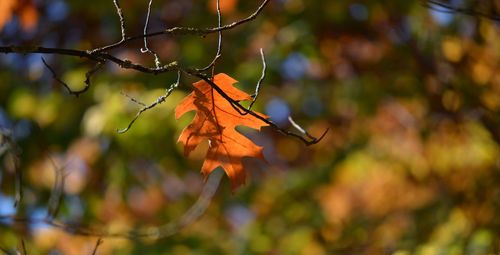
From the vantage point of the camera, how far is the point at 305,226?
3521 millimetres

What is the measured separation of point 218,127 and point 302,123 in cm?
298

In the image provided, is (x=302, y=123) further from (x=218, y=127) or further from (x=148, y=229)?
(x=218, y=127)

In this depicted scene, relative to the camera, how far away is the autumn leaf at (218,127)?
1.52 m

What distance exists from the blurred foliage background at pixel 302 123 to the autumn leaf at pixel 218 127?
1.14 metres

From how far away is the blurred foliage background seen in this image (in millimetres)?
3381

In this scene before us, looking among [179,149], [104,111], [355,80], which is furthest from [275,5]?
[104,111]

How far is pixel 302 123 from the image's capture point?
455 cm

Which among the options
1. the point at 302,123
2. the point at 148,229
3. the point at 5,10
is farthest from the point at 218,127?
the point at 302,123

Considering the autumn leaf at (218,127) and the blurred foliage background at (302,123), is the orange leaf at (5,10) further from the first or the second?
the autumn leaf at (218,127)

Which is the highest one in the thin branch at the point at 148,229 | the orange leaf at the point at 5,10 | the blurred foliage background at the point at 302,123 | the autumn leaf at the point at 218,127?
the blurred foliage background at the point at 302,123

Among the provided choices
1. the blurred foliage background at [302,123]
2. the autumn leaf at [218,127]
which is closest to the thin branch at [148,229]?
the blurred foliage background at [302,123]

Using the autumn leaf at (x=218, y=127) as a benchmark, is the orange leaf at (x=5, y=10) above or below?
above

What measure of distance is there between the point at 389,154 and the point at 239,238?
1.49 m

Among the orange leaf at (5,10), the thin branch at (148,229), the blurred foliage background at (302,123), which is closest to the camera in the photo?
the thin branch at (148,229)
